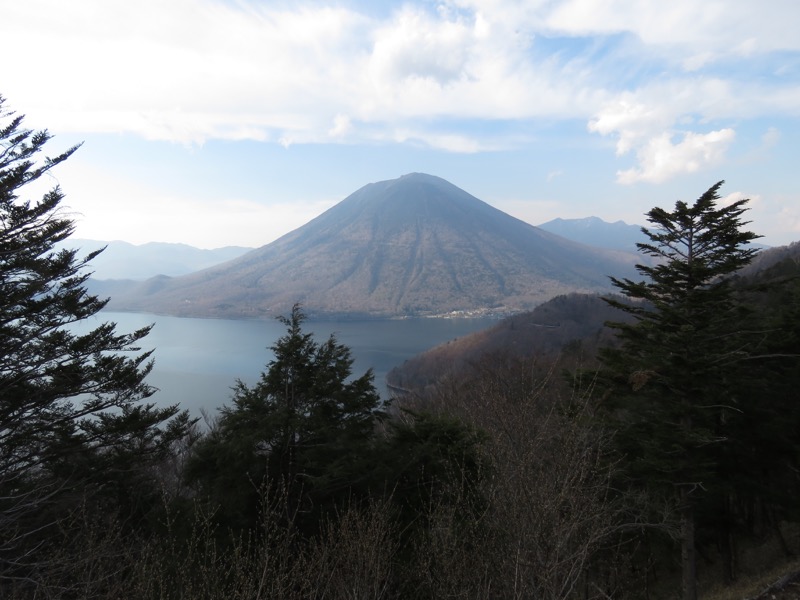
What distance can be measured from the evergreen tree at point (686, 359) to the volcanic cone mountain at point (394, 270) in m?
98.0

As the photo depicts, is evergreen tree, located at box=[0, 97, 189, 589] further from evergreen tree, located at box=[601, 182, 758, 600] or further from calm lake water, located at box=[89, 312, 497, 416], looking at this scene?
evergreen tree, located at box=[601, 182, 758, 600]

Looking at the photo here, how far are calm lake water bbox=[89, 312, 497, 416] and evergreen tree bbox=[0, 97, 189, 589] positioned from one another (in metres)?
7.09

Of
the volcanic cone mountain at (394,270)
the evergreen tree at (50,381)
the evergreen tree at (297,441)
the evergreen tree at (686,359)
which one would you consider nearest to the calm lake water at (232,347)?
the evergreen tree at (50,381)

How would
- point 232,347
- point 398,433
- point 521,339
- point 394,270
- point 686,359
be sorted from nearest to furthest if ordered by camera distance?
point 686,359
point 398,433
point 521,339
point 232,347
point 394,270

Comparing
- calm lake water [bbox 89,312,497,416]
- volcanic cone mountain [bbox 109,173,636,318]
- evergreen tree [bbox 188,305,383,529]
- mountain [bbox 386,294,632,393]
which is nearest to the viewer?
evergreen tree [bbox 188,305,383,529]

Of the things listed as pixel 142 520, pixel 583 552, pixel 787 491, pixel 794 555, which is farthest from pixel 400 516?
pixel 794 555

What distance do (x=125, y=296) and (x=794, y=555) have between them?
511 ft

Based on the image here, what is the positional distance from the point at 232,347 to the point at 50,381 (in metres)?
58.2

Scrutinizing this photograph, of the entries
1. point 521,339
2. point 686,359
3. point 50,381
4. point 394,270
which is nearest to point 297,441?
point 50,381

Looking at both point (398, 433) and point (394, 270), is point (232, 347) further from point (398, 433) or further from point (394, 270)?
point (394, 270)

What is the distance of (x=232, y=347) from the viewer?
63.8m

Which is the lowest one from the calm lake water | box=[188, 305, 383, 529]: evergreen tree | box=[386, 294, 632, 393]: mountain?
the calm lake water

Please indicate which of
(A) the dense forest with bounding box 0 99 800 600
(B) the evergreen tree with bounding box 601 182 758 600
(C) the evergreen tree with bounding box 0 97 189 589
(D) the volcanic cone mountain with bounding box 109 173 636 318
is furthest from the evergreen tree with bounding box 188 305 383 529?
(D) the volcanic cone mountain with bounding box 109 173 636 318

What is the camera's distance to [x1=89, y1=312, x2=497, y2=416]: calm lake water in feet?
129
